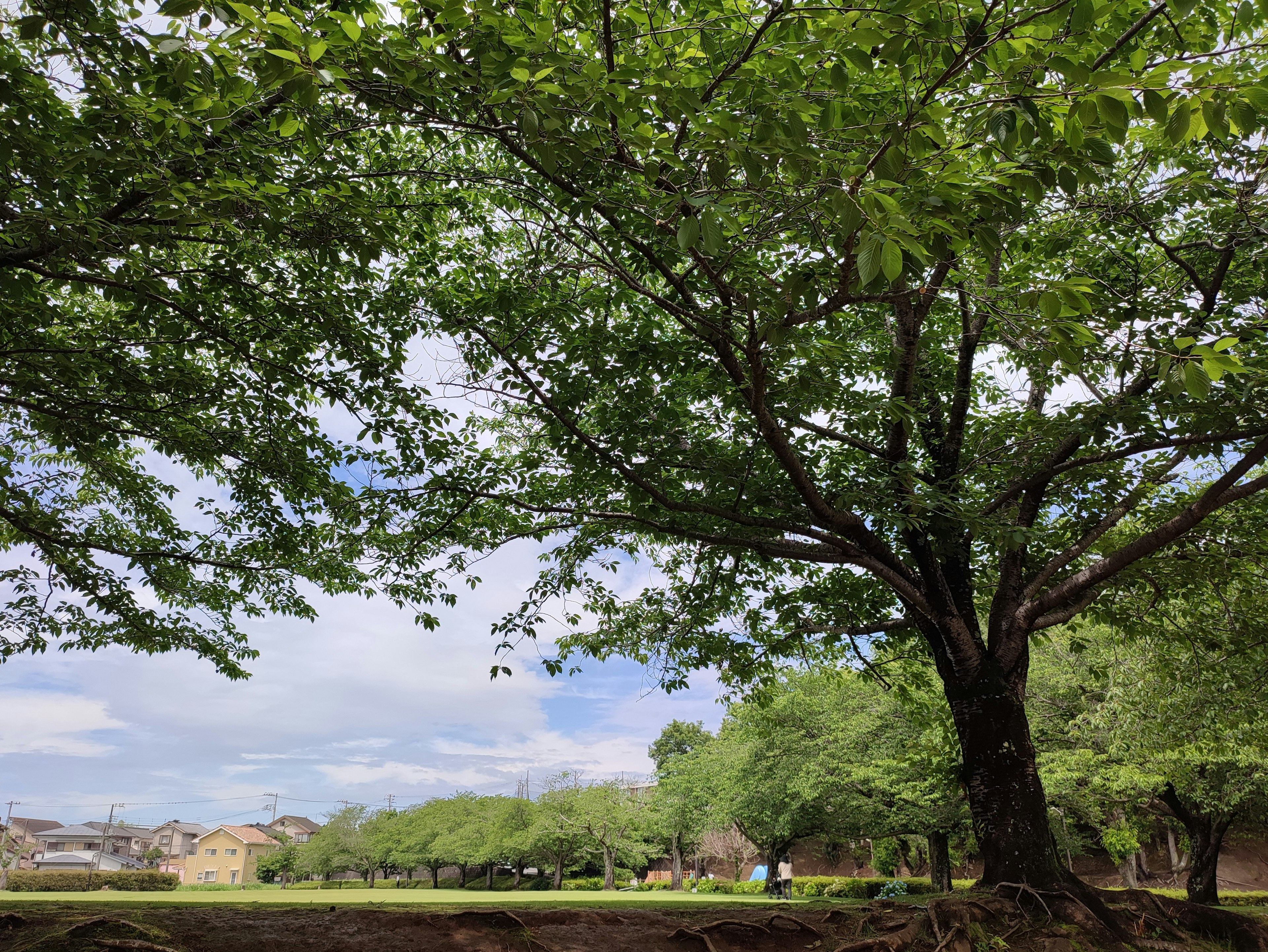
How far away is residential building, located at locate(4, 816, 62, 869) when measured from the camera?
181 feet

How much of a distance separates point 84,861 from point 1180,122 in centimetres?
8780

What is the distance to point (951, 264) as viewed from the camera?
4.76 m

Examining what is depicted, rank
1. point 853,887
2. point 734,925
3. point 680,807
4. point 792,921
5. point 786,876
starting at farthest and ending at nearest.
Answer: point 680,807, point 786,876, point 853,887, point 792,921, point 734,925

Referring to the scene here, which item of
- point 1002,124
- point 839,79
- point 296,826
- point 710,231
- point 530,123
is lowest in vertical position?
point 296,826

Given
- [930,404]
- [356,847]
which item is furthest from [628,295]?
[356,847]

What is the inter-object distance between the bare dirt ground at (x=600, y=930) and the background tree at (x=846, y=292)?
1.06 metres

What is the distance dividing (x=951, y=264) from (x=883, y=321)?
16.1 feet

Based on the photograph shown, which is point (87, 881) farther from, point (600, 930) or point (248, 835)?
point (248, 835)

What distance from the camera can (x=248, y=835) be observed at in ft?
236

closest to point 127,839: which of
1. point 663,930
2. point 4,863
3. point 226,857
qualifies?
point 226,857

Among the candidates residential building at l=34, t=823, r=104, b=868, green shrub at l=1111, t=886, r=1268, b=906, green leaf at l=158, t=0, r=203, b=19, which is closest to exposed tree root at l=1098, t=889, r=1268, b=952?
green leaf at l=158, t=0, r=203, b=19

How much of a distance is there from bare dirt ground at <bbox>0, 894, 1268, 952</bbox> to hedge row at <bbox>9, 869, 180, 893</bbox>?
3320 cm

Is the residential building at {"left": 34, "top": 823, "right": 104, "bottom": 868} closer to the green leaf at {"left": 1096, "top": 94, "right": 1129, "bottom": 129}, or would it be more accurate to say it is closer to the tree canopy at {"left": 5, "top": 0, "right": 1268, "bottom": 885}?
the tree canopy at {"left": 5, "top": 0, "right": 1268, "bottom": 885}

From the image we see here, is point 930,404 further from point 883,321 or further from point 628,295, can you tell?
point 628,295
